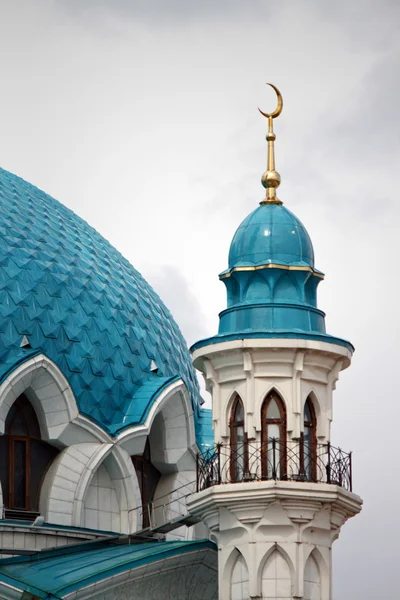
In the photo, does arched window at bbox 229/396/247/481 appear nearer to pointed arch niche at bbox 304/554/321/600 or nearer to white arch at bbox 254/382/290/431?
white arch at bbox 254/382/290/431

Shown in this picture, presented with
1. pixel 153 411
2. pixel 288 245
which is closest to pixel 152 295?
pixel 153 411

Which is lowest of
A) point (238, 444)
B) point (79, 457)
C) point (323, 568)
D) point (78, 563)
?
point (323, 568)

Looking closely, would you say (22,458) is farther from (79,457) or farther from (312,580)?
(312,580)

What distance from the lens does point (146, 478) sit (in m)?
37.8

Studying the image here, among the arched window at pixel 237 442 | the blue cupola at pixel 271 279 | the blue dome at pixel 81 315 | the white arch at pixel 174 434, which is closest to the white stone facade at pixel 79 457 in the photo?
the white arch at pixel 174 434

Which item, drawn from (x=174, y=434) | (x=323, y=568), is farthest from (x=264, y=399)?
(x=174, y=434)

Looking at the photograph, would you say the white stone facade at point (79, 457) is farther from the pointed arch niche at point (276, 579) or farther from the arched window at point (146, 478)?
the pointed arch niche at point (276, 579)

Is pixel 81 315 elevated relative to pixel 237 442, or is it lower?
elevated

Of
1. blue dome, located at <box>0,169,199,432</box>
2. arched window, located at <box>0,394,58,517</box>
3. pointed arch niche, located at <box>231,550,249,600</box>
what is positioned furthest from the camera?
blue dome, located at <box>0,169,199,432</box>

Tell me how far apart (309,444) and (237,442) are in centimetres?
106

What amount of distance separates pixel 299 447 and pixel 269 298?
2283 mm

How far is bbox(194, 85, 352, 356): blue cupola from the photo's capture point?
3156 cm

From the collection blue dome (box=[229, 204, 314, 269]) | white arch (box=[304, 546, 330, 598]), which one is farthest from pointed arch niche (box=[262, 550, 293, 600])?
blue dome (box=[229, 204, 314, 269])

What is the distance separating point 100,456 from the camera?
3609cm
